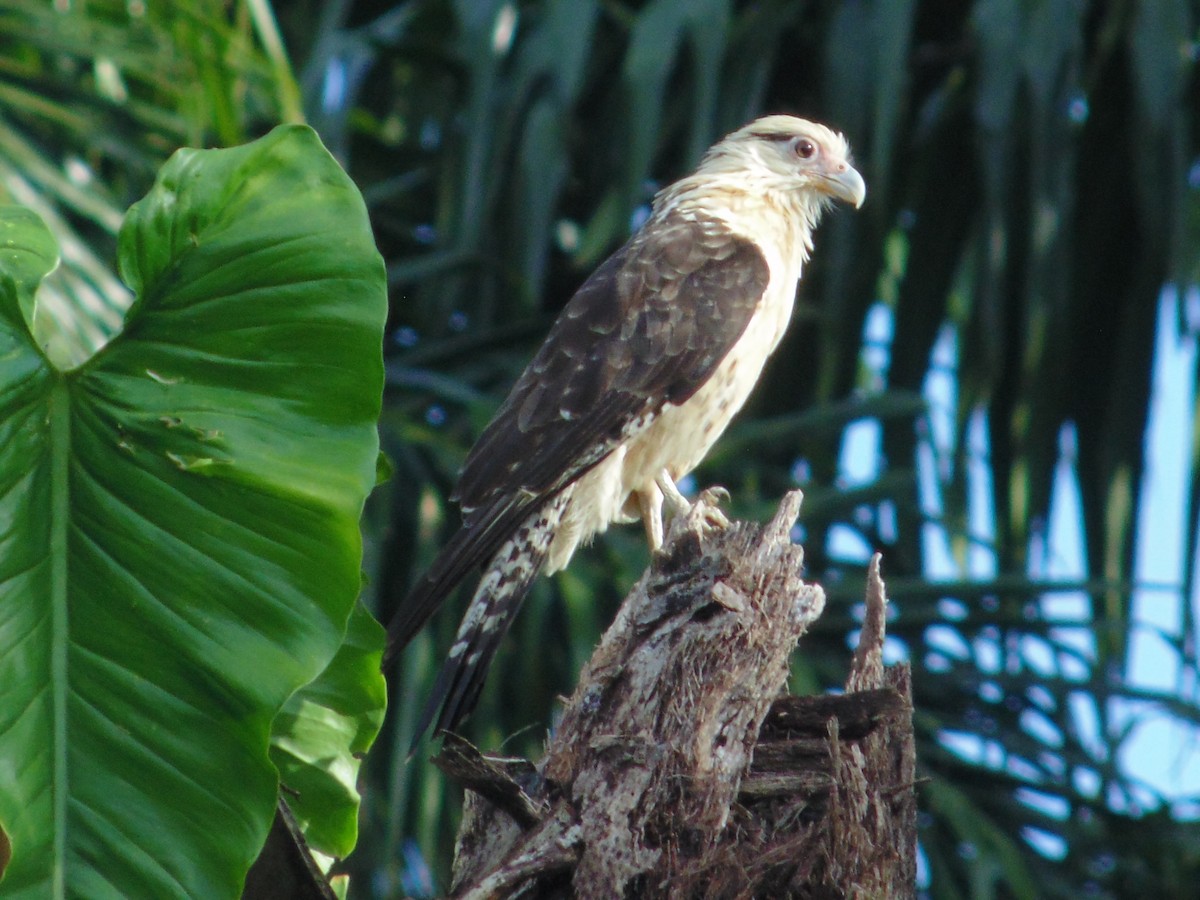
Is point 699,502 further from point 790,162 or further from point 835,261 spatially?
point 835,261

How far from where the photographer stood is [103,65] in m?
7.00

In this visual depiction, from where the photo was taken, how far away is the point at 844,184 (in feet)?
17.9

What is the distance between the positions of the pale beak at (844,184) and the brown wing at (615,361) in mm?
487

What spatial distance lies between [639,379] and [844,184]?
1.19 meters

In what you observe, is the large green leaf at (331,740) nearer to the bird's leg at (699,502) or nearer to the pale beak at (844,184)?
the bird's leg at (699,502)

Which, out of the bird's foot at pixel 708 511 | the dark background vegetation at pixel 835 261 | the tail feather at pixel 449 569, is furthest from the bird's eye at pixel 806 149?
the tail feather at pixel 449 569

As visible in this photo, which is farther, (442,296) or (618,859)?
(442,296)

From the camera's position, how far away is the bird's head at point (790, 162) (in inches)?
216

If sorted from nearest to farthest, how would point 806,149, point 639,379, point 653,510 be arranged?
1. point 639,379
2. point 653,510
3. point 806,149

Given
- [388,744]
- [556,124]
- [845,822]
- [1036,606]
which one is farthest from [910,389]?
[845,822]

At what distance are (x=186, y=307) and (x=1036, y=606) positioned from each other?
15.5 ft

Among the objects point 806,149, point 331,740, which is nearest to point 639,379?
point 806,149

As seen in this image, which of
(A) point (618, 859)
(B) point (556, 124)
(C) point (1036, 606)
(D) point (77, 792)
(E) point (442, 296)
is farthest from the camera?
(E) point (442, 296)

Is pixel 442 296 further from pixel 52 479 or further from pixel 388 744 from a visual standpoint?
pixel 52 479
